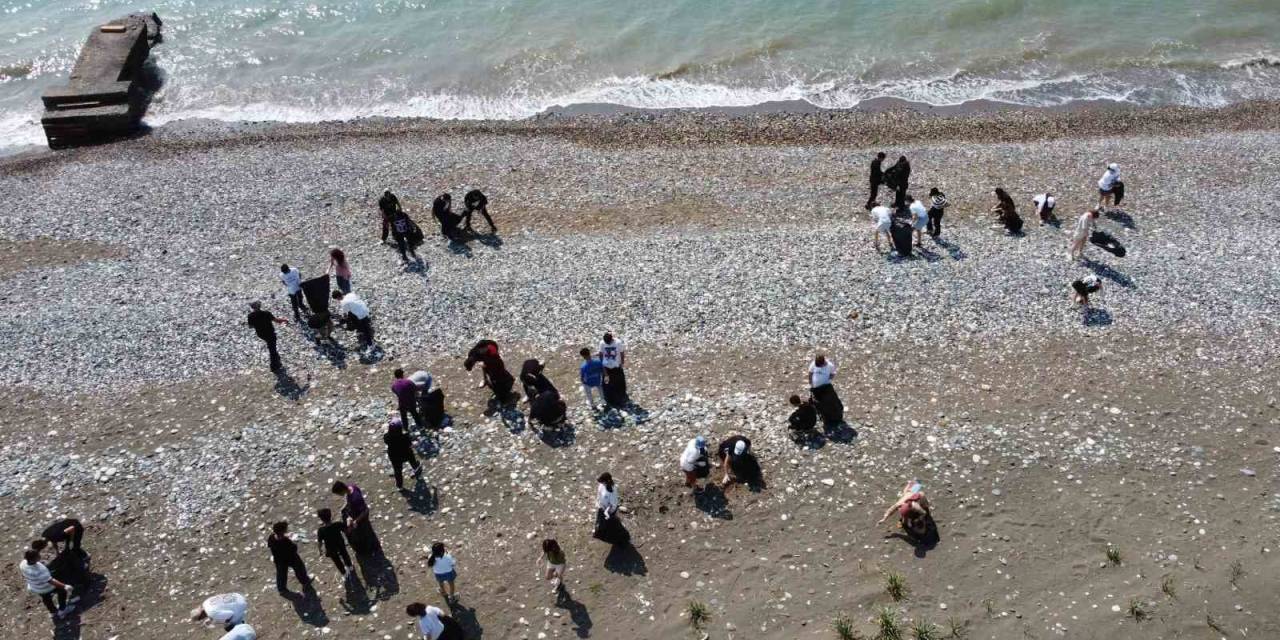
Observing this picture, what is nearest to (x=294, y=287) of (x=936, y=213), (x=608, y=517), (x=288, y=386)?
(x=288, y=386)

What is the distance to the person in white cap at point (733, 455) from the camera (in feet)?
52.6

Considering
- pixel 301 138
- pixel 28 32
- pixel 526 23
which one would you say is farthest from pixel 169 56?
pixel 526 23

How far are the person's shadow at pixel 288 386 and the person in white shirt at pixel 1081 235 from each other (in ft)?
62.9


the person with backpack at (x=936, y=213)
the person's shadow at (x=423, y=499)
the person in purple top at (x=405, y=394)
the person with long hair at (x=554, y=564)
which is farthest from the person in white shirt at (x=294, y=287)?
the person with backpack at (x=936, y=213)

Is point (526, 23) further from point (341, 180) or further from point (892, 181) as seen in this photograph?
point (892, 181)

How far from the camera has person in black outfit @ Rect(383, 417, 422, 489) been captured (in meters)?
15.6

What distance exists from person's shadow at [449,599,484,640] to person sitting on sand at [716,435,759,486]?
499 centimetres

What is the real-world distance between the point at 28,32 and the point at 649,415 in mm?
47262

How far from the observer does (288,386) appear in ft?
63.6

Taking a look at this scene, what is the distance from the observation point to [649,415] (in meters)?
18.0

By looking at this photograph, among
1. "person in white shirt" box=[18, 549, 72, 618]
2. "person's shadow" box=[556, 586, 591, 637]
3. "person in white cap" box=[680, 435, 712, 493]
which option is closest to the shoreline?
"person in white cap" box=[680, 435, 712, 493]

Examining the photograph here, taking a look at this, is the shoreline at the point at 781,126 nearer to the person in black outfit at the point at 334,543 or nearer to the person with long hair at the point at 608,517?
the person with long hair at the point at 608,517

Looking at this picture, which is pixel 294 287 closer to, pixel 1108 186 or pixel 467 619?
pixel 467 619

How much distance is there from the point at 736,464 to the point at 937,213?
11696 millimetres
